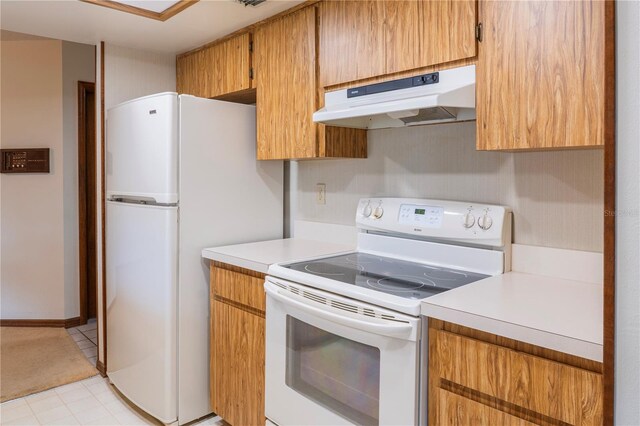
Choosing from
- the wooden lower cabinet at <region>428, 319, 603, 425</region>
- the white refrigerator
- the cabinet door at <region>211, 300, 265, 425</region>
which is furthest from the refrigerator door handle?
the wooden lower cabinet at <region>428, 319, 603, 425</region>

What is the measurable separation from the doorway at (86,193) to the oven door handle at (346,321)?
8.52ft

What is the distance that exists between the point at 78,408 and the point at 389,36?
2.41m

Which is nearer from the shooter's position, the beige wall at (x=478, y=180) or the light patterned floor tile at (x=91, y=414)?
the beige wall at (x=478, y=180)

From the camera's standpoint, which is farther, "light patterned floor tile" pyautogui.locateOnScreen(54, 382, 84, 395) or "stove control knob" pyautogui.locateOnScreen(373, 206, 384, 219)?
"light patterned floor tile" pyautogui.locateOnScreen(54, 382, 84, 395)

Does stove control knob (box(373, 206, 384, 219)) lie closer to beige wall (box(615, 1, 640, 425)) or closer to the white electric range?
the white electric range

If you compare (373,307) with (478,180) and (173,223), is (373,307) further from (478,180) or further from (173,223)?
(173,223)

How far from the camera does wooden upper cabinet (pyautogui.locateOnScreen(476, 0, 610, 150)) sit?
120cm

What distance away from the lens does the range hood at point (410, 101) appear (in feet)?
4.75

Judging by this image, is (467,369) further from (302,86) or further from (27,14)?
(27,14)

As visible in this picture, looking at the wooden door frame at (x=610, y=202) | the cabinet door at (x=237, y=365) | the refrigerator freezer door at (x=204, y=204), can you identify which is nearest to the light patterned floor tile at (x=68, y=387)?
the refrigerator freezer door at (x=204, y=204)

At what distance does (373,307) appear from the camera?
53.4 inches

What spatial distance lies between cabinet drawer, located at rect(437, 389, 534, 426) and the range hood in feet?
2.88

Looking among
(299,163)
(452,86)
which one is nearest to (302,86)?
(299,163)

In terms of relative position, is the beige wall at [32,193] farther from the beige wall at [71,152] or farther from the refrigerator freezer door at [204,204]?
the refrigerator freezer door at [204,204]
